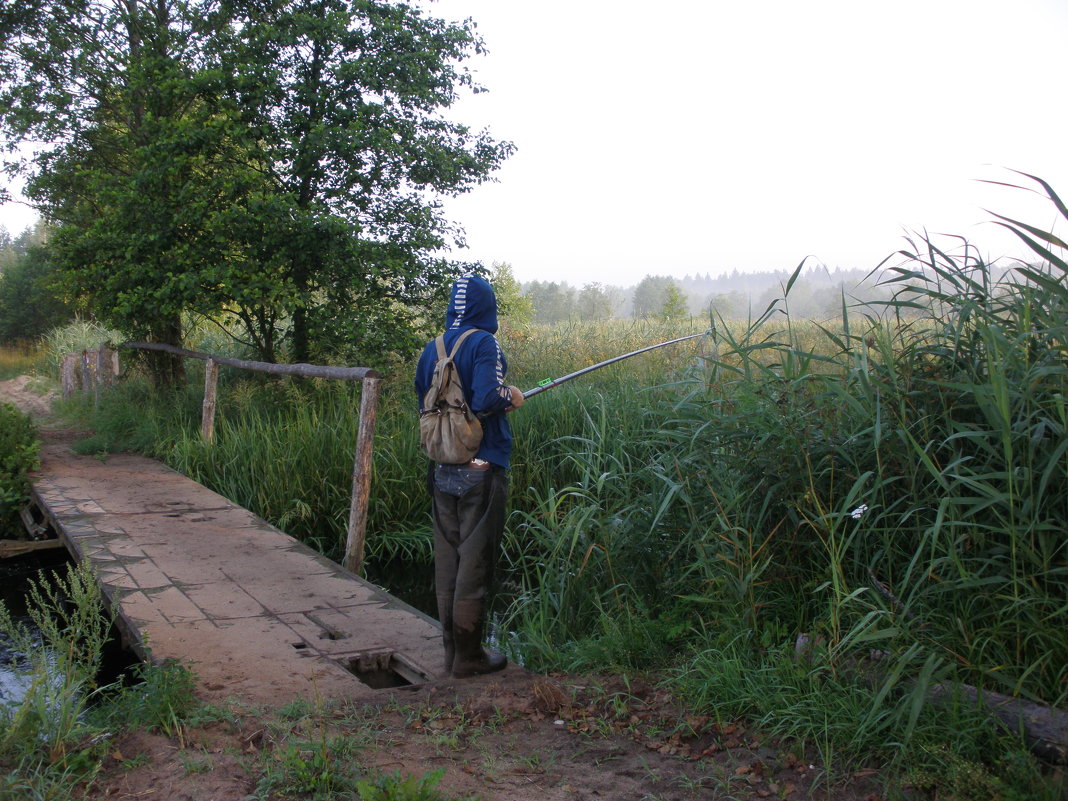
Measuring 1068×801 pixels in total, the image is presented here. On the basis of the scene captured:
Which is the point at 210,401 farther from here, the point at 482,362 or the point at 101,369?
the point at 482,362

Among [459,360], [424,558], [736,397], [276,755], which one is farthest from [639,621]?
[424,558]

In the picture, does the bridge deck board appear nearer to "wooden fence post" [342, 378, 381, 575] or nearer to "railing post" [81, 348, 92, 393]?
"wooden fence post" [342, 378, 381, 575]

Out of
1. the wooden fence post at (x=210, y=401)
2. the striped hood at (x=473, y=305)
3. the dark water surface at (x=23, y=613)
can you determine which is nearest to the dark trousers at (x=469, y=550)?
the striped hood at (x=473, y=305)

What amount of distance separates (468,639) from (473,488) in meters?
0.65

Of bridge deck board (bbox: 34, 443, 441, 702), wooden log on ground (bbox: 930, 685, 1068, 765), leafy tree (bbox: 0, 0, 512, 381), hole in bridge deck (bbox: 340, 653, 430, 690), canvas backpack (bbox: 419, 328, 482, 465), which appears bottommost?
hole in bridge deck (bbox: 340, 653, 430, 690)

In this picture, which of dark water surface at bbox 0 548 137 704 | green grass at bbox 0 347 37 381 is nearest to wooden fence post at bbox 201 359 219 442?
dark water surface at bbox 0 548 137 704

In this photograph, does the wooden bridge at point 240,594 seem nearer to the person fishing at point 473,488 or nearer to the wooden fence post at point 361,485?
the wooden fence post at point 361,485

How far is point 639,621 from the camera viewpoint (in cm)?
414

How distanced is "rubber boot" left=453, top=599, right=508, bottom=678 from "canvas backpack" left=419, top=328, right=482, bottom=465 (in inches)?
25.2

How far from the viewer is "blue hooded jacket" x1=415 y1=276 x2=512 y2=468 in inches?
→ 150

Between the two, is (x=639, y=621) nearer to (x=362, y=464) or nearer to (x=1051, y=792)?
(x=1051, y=792)

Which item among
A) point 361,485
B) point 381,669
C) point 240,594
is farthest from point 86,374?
point 381,669

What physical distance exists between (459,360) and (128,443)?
24.0 feet

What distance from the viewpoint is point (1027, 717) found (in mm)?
2758
